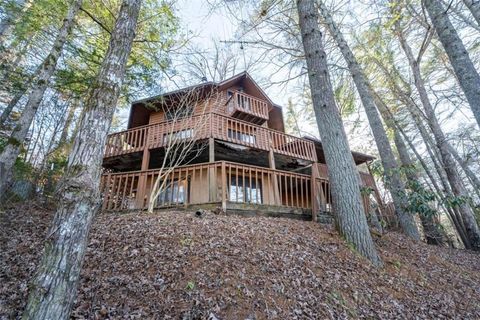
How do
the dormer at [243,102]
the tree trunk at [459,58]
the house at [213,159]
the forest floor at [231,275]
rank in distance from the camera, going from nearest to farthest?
1. the forest floor at [231,275]
2. the tree trunk at [459,58]
3. the house at [213,159]
4. the dormer at [243,102]

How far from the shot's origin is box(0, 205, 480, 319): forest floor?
2586 millimetres

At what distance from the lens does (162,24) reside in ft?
26.5

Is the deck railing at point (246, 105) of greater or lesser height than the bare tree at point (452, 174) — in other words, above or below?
above

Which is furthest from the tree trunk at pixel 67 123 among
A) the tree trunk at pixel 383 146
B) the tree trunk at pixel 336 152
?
the tree trunk at pixel 383 146

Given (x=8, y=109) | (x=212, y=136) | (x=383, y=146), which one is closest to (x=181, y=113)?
(x=212, y=136)

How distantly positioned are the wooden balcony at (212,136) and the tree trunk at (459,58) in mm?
6060

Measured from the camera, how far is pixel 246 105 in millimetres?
11359

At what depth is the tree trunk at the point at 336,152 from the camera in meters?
4.27

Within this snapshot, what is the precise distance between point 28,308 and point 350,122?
12220 millimetres

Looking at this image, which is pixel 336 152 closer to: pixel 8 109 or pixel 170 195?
pixel 170 195

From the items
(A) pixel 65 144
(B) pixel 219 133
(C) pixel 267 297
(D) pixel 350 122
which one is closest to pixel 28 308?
(C) pixel 267 297

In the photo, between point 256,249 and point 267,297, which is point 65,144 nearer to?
point 256,249

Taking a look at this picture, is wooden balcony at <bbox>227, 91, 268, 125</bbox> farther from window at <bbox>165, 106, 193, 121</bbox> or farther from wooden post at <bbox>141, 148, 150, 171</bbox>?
wooden post at <bbox>141, 148, 150, 171</bbox>

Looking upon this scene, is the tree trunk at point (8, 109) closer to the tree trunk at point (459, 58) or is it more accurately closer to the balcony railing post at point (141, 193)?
the balcony railing post at point (141, 193)
